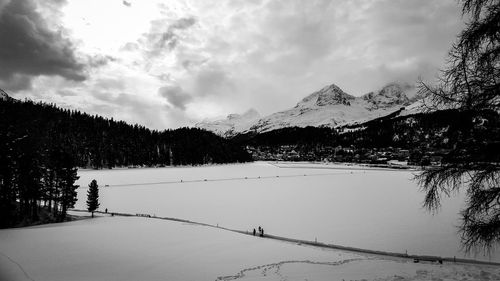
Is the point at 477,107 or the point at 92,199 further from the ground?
the point at 477,107

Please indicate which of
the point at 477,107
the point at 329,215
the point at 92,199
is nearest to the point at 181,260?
the point at 477,107

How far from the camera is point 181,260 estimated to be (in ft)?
73.2

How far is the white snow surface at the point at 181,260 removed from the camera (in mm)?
17859

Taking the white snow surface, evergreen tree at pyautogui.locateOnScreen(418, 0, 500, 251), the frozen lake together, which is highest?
evergreen tree at pyautogui.locateOnScreen(418, 0, 500, 251)

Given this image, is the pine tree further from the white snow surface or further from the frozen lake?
the white snow surface

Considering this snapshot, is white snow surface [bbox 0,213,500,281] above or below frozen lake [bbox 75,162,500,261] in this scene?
above

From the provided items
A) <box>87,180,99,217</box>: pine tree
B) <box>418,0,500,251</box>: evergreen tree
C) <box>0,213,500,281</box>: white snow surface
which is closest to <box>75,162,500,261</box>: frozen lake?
<box>87,180,99,217</box>: pine tree

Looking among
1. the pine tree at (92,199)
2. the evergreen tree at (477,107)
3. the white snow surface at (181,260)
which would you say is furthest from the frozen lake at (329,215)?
the evergreen tree at (477,107)

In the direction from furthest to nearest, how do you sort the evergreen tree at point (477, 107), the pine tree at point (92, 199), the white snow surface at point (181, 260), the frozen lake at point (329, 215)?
the pine tree at point (92, 199) < the frozen lake at point (329, 215) < the white snow surface at point (181, 260) < the evergreen tree at point (477, 107)

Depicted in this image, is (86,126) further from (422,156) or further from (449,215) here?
(422,156)

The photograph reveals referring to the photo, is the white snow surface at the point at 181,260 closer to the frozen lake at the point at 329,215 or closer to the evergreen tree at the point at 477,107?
the frozen lake at the point at 329,215

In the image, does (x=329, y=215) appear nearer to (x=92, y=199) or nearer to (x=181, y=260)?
(x=181, y=260)

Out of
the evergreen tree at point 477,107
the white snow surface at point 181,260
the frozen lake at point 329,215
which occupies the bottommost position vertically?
the frozen lake at point 329,215

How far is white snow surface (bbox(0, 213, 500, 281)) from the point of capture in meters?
17.9
